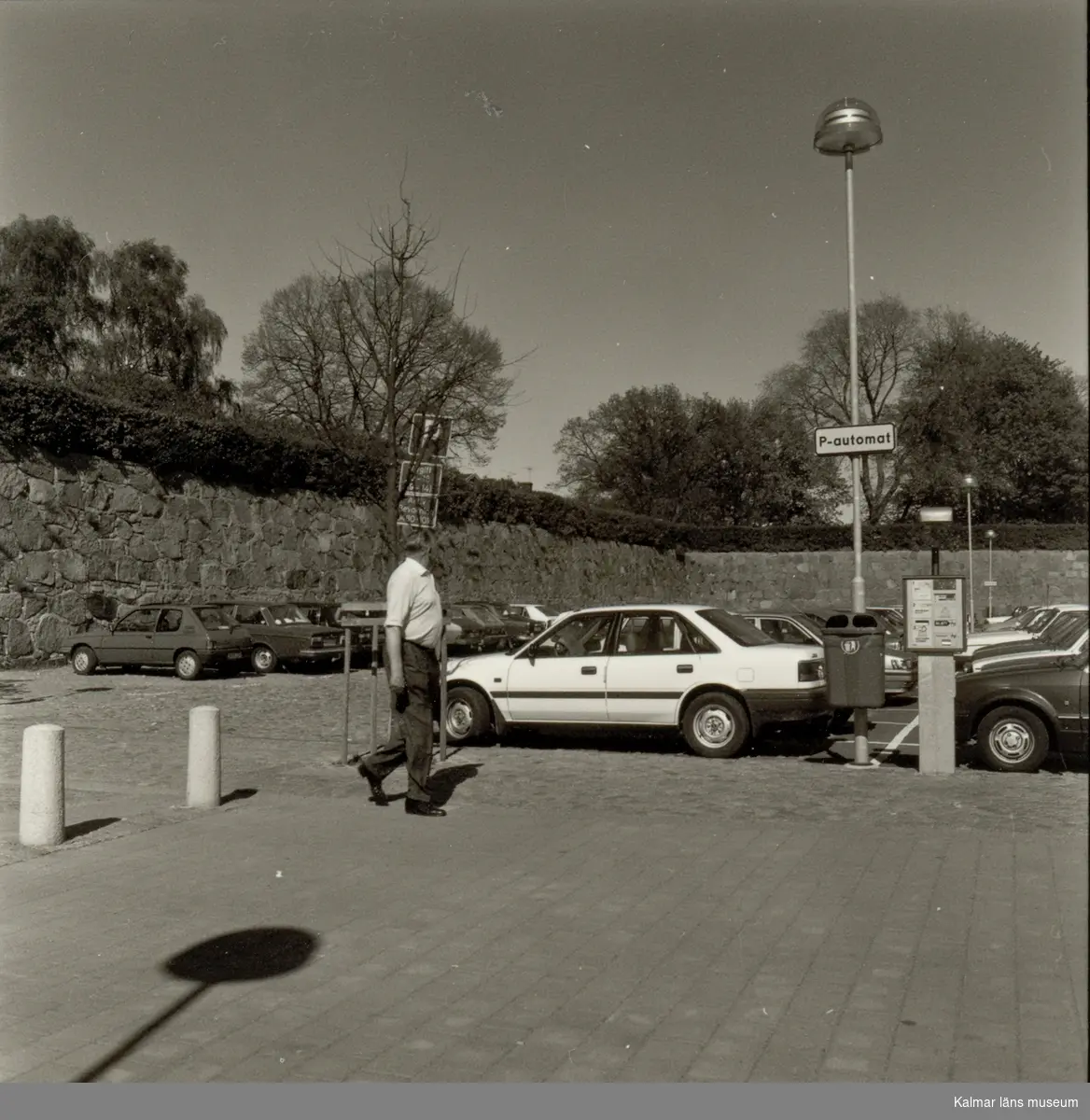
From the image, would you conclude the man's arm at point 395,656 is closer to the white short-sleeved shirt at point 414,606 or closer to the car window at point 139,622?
the white short-sleeved shirt at point 414,606

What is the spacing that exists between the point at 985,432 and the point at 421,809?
55492mm

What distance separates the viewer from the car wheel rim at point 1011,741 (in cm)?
1003

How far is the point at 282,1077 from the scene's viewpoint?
3979 millimetres

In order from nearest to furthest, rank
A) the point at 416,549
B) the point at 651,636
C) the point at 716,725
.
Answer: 1. the point at 416,549
2. the point at 716,725
3. the point at 651,636

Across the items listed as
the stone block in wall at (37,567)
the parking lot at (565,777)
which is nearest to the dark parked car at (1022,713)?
the parking lot at (565,777)

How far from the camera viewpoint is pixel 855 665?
398 inches

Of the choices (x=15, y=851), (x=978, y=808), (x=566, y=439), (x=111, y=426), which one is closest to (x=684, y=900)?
(x=978, y=808)

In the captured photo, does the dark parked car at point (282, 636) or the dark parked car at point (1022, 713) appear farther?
the dark parked car at point (282, 636)

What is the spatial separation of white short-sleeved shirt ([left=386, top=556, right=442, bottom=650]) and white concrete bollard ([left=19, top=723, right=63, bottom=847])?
2.25 m

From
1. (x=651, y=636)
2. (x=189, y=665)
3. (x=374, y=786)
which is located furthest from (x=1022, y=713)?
(x=189, y=665)

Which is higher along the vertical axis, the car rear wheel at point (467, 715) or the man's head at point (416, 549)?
the man's head at point (416, 549)

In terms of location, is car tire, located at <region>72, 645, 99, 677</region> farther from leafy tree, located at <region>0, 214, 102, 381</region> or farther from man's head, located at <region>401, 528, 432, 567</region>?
leafy tree, located at <region>0, 214, 102, 381</region>

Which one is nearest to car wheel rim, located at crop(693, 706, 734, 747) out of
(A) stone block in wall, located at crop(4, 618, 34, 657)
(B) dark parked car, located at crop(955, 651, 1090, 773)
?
(B) dark parked car, located at crop(955, 651, 1090, 773)

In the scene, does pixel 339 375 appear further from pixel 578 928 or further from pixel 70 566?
pixel 578 928
